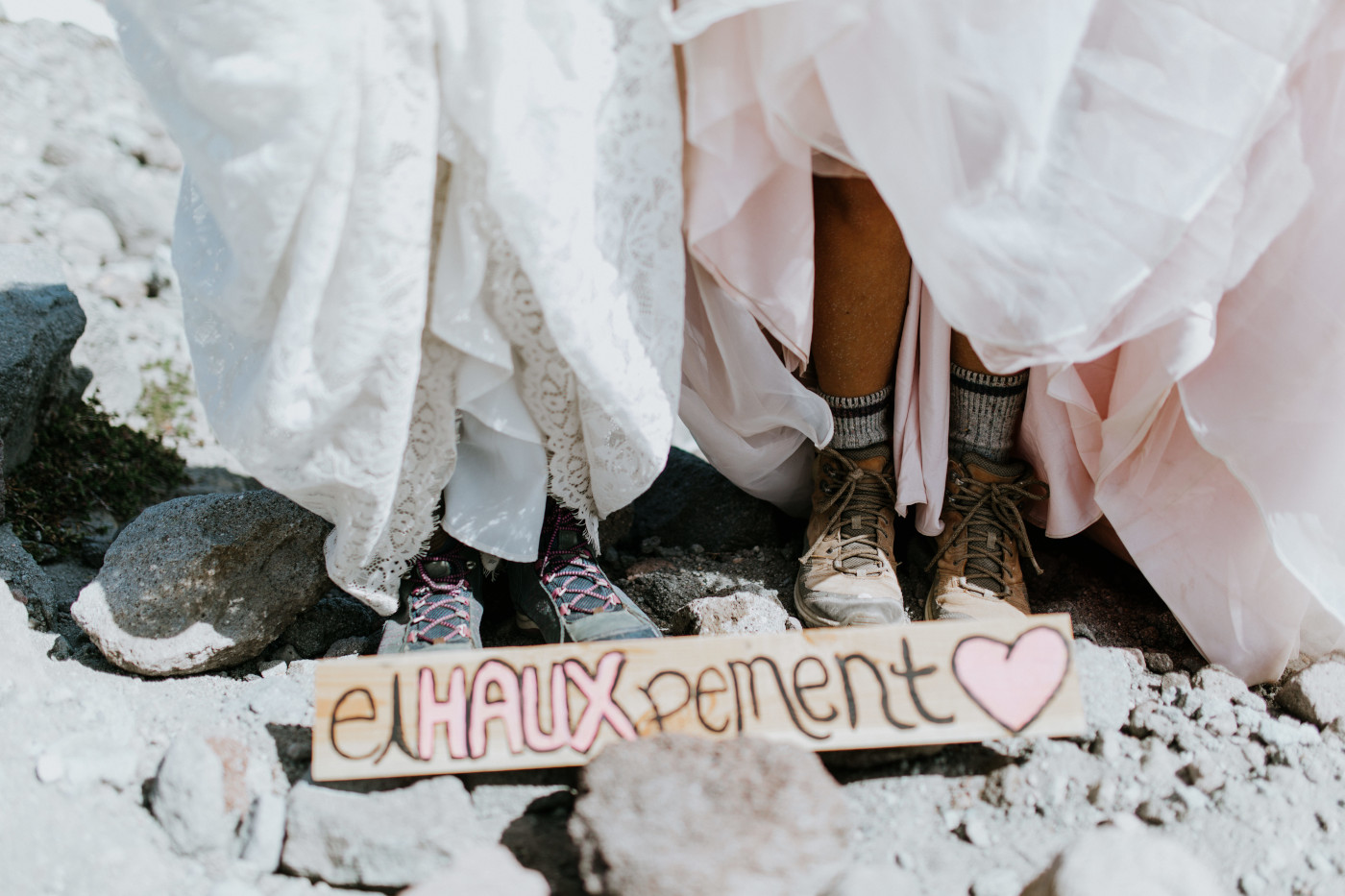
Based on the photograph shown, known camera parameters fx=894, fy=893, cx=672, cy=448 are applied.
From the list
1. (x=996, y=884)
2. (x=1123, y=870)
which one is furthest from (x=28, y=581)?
(x=1123, y=870)

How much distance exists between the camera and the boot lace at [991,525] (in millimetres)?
1433

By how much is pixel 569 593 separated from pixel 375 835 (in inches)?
17.0

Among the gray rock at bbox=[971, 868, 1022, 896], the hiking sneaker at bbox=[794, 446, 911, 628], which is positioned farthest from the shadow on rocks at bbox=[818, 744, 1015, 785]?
the hiking sneaker at bbox=[794, 446, 911, 628]

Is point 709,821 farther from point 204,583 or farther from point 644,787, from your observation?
point 204,583

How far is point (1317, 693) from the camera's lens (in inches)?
46.4

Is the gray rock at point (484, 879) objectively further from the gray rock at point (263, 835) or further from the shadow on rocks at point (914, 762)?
the shadow on rocks at point (914, 762)

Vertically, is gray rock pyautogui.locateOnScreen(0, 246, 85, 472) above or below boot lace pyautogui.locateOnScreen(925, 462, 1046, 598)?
below

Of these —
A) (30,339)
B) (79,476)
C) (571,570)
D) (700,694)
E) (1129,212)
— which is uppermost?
(1129,212)

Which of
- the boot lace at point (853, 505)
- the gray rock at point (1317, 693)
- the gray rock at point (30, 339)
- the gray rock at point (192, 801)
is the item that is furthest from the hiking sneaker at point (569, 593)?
the gray rock at point (30, 339)

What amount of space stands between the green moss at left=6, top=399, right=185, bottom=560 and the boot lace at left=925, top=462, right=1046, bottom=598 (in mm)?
1618

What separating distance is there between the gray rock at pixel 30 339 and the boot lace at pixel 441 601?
93cm

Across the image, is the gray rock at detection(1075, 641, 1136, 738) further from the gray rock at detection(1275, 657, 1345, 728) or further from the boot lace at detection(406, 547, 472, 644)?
the boot lace at detection(406, 547, 472, 644)

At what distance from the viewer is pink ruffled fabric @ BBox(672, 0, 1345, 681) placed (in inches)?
38.0

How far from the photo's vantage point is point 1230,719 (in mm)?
1158
